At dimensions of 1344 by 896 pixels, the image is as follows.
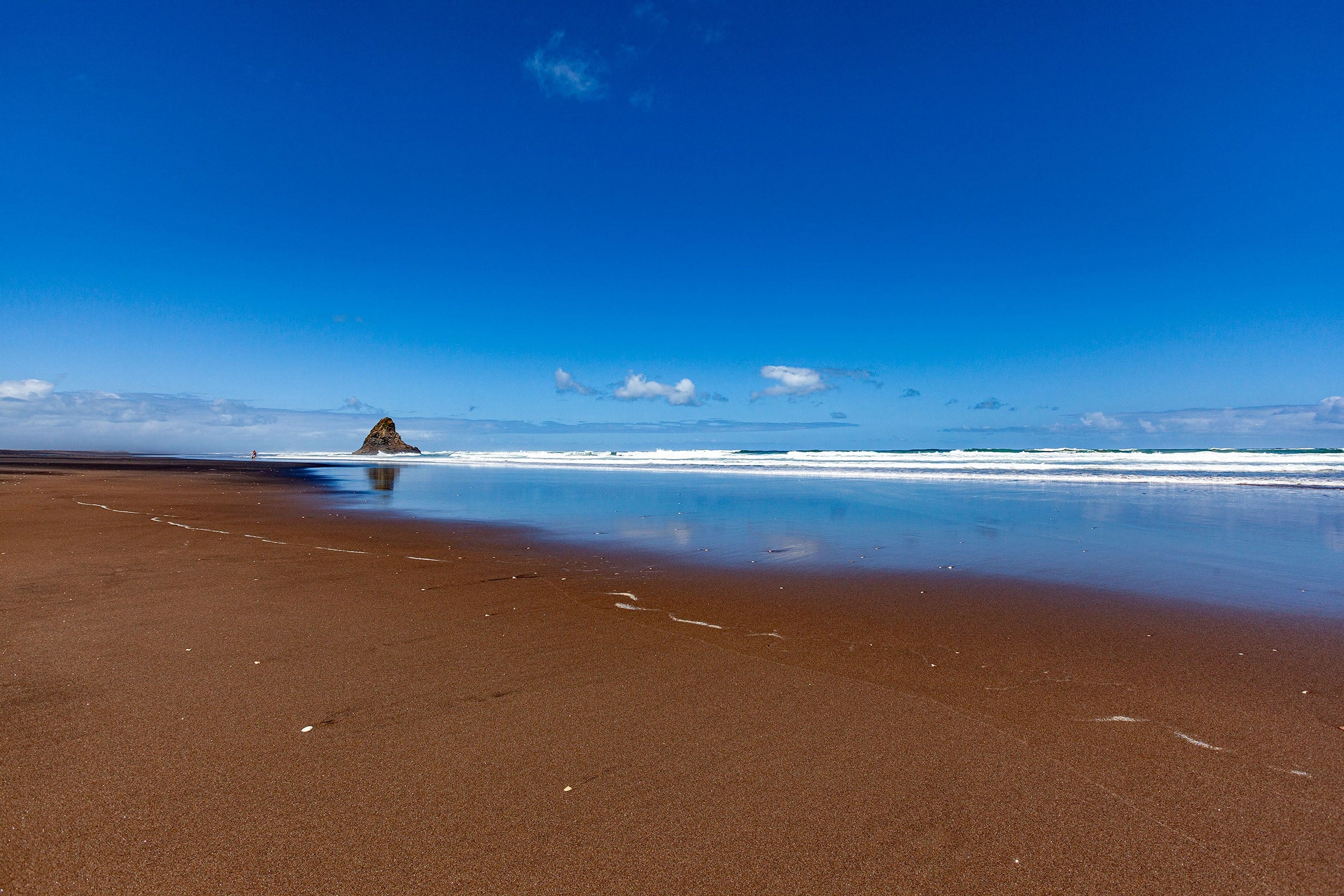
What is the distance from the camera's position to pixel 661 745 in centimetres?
353

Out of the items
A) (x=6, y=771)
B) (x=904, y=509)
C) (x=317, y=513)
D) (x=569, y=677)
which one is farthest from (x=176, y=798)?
(x=904, y=509)

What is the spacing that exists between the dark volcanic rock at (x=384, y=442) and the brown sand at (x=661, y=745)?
7630 cm

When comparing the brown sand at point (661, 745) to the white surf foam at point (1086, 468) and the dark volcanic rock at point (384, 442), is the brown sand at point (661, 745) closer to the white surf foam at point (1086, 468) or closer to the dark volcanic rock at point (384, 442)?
the white surf foam at point (1086, 468)

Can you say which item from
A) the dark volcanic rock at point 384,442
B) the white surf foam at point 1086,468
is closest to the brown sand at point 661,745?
the white surf foam at point 1086,468

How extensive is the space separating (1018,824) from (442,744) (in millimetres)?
2920

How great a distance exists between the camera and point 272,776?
10.3 ft

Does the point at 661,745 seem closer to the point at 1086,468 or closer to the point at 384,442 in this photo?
the point at 1086,468

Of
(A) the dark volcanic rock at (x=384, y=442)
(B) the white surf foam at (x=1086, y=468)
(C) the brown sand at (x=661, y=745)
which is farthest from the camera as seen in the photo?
(A) the dark volcanic rock at (x=384, y=442)

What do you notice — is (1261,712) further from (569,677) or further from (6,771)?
(6,771)

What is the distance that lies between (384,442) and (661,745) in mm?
82579

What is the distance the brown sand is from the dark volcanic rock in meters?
76.3

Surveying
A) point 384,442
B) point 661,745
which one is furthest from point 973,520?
point 384,442

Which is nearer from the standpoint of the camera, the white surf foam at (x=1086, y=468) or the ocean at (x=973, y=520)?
the ocean at (x=973, y=520)

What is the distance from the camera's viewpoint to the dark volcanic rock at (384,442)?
77.7 metres
